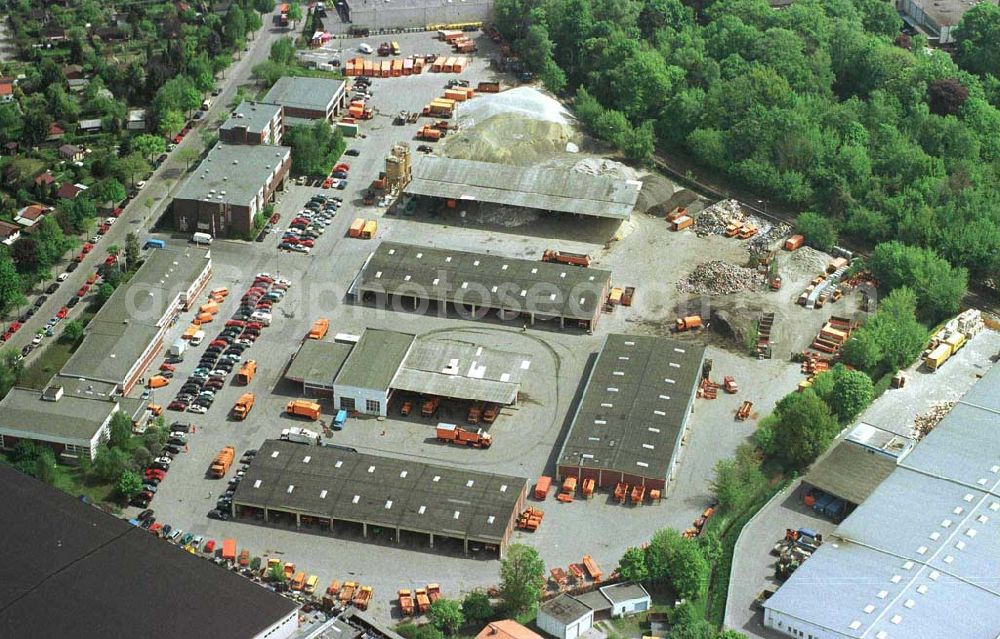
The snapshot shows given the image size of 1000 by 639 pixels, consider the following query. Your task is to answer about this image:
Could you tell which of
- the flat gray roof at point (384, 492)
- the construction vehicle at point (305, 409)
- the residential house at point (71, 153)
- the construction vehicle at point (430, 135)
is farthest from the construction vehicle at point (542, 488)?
the residential house at point (71, 153)

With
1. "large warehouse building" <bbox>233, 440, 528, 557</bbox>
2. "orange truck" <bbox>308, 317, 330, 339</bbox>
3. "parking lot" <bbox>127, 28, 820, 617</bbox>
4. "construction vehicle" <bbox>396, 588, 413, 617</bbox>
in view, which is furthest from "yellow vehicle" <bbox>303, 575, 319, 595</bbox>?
"orange truck" <bbox>308, 317, 330, 339</bbox>

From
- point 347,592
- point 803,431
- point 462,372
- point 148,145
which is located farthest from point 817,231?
point 148,145

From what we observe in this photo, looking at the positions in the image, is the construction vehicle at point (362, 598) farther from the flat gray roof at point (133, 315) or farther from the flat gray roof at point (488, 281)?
the flat gray roof at point (488, 281)

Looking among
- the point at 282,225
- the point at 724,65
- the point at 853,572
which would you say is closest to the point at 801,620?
Answer: the point at 853,572

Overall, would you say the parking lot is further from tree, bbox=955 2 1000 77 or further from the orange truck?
tree, bbox=955 2 1000 77

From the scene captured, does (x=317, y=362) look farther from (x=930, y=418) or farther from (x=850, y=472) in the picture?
(x=930, y=418)

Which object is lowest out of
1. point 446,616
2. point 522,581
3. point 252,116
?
point 252,116
